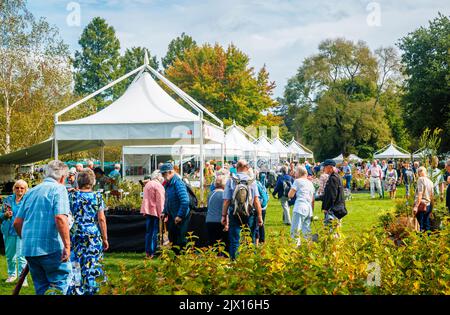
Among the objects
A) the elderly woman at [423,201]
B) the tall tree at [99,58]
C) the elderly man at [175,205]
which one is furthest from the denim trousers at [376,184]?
the elderly man at [175,205]

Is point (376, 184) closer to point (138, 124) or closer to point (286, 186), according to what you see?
point (286, 186)

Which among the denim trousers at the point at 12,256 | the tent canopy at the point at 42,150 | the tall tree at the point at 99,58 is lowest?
the denim trousers at the point at 12,256

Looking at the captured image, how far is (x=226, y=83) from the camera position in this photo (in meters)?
46.5

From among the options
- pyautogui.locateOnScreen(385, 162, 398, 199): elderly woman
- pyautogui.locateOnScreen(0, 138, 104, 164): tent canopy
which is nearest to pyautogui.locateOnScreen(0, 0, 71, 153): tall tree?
pyautogui.locateOnScreen(0, 138, 104, 164): tent canopy

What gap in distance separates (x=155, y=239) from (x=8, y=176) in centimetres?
1199

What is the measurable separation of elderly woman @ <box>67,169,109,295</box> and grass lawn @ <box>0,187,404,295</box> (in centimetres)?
20

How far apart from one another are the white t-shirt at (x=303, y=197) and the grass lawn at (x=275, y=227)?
445mm

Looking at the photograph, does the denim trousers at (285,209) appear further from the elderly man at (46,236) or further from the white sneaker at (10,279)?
the elderly man at (46,236)

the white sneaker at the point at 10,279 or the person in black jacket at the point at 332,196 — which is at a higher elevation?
the person in black jacket at the point at 332,196

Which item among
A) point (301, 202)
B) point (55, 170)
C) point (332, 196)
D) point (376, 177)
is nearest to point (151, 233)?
point (301, 202)

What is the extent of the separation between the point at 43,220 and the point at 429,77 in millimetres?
32772

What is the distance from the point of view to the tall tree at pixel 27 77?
28.3 metres
